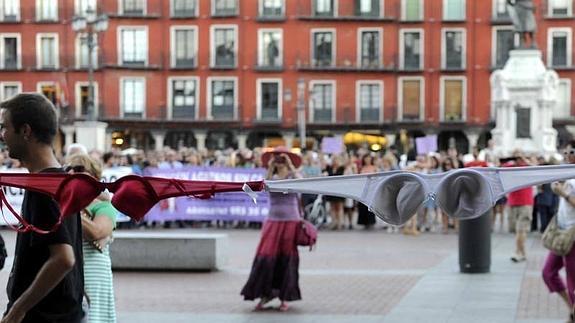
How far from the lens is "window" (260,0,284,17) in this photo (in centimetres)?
6309

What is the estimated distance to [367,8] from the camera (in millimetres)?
63250

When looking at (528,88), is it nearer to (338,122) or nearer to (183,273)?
(183,273)

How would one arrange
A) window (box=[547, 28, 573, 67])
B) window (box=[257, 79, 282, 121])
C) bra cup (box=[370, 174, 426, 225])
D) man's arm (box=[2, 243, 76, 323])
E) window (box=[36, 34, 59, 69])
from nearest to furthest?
1. man's arm (box=[2, 243, 76, 323])
2. bra cup (box=[370, 174, 426, 225])
3. window (box=[547, 28, 573, 67])
4. window (box=[257, 79, 282, 121])
5. window (box=[36, 34, 59, 69])

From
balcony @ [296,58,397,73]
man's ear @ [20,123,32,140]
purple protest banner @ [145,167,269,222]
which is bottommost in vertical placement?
purple protest banner @ [145,167,269,222]

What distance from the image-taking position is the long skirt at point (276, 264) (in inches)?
431

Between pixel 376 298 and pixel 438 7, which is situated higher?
pixel 438 7

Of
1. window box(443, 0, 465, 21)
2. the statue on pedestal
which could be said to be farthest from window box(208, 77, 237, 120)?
the statue on pedestal

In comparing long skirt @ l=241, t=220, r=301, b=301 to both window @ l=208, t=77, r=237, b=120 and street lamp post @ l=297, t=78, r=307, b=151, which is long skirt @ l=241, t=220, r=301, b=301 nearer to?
street lamp post @ l=297, t=78, r=307, b=151

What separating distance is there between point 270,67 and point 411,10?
9353mm

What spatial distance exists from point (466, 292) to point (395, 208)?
25.2 feet

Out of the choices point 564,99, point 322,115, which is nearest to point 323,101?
point 322,115

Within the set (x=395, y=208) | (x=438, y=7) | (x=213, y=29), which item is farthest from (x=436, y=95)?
(x=395, y=208)

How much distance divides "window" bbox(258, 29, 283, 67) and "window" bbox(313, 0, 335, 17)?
102 inches

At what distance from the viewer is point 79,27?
104 ft
